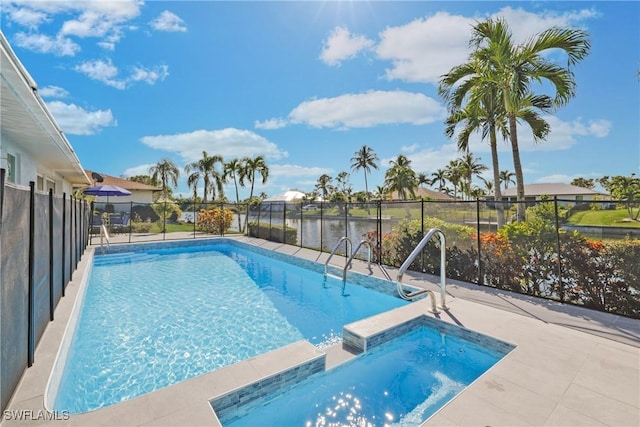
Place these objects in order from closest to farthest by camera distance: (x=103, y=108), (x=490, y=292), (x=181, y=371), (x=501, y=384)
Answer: (x=501, y=384), (x=181, y=371), (x=490, y=292), (x=103, y=108)

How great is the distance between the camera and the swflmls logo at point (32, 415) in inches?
85.6

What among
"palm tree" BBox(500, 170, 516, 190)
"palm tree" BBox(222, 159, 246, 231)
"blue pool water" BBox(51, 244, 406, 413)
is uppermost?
"palm tree" BBox(500, 170, 516, 190)

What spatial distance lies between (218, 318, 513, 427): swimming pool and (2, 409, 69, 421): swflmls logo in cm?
111

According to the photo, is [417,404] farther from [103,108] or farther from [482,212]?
[103,108]

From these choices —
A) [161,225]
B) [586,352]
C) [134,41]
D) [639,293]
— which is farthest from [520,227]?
[161,225]

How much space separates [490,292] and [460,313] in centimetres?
160

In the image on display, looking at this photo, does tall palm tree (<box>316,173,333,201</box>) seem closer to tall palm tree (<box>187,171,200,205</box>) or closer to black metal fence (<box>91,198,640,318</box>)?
tall palm tree (<box>187,171,200,205</box>)

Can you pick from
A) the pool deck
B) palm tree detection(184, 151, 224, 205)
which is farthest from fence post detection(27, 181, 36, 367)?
palm tree detection(184, 151, 224, 205)

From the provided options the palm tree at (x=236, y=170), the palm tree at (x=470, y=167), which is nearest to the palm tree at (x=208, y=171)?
the palm tree at (x=236, y=170)

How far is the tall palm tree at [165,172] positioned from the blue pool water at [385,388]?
36.1m

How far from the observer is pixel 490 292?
5.73 meters

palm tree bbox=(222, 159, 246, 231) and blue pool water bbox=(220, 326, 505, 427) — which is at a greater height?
palm tree bbox=(222, 159, 246, 231)

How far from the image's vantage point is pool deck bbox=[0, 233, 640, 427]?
7.52 feet

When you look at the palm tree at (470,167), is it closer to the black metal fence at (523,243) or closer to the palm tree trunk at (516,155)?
the palm tree trunk at (516,155)
